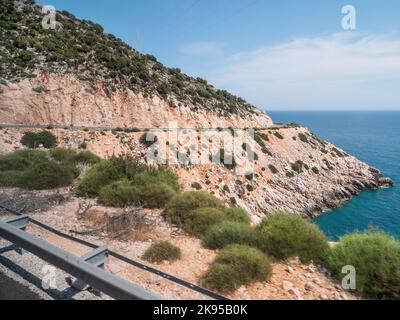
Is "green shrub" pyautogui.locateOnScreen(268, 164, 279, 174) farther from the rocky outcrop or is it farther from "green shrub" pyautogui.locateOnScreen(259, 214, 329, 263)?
"green shrub" pyautogui.locateOnScreen(259, 214, 329, 263)

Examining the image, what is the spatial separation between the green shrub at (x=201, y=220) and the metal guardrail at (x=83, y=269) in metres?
4.01

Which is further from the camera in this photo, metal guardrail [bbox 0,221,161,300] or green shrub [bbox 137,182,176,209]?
green shrub [bbox 137,182,176,209]

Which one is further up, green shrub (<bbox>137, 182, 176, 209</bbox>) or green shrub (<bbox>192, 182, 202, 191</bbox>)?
green shrub (<bbox>137, 182, 176, 209</bbox>)

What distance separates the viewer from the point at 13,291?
480cm

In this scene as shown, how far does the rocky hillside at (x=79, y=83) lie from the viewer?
37.5 metres

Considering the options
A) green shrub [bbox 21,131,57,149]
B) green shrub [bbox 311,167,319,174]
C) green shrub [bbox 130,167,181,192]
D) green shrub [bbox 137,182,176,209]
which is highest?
green shrub [bbox 21,131,57,149]

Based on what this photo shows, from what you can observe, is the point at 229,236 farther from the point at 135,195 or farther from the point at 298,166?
the point at 298,166

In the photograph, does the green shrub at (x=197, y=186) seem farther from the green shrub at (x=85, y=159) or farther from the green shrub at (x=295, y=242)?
the green shrub at (x=295, y=242)

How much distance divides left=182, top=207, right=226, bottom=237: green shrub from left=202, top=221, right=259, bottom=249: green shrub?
2.10 ft

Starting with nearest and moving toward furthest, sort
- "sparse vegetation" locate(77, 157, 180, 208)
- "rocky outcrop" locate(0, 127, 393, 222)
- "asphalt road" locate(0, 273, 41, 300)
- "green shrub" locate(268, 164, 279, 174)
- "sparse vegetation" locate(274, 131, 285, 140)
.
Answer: "asphalt road" locate(0, 273, 41, 300) < "sparse vegetation" locate(77, 157, 180, 208) < "rocky outcrop" locate(0, 127, 393, 222) < "green shrub" locate(268, 164, 279, 174) < "sparse vegetation" locate(274, 131, 285, 140)

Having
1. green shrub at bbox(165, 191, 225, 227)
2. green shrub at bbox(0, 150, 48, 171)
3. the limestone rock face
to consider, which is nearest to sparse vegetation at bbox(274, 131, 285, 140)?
the limestone rock face

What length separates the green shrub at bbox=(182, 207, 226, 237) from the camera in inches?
346
